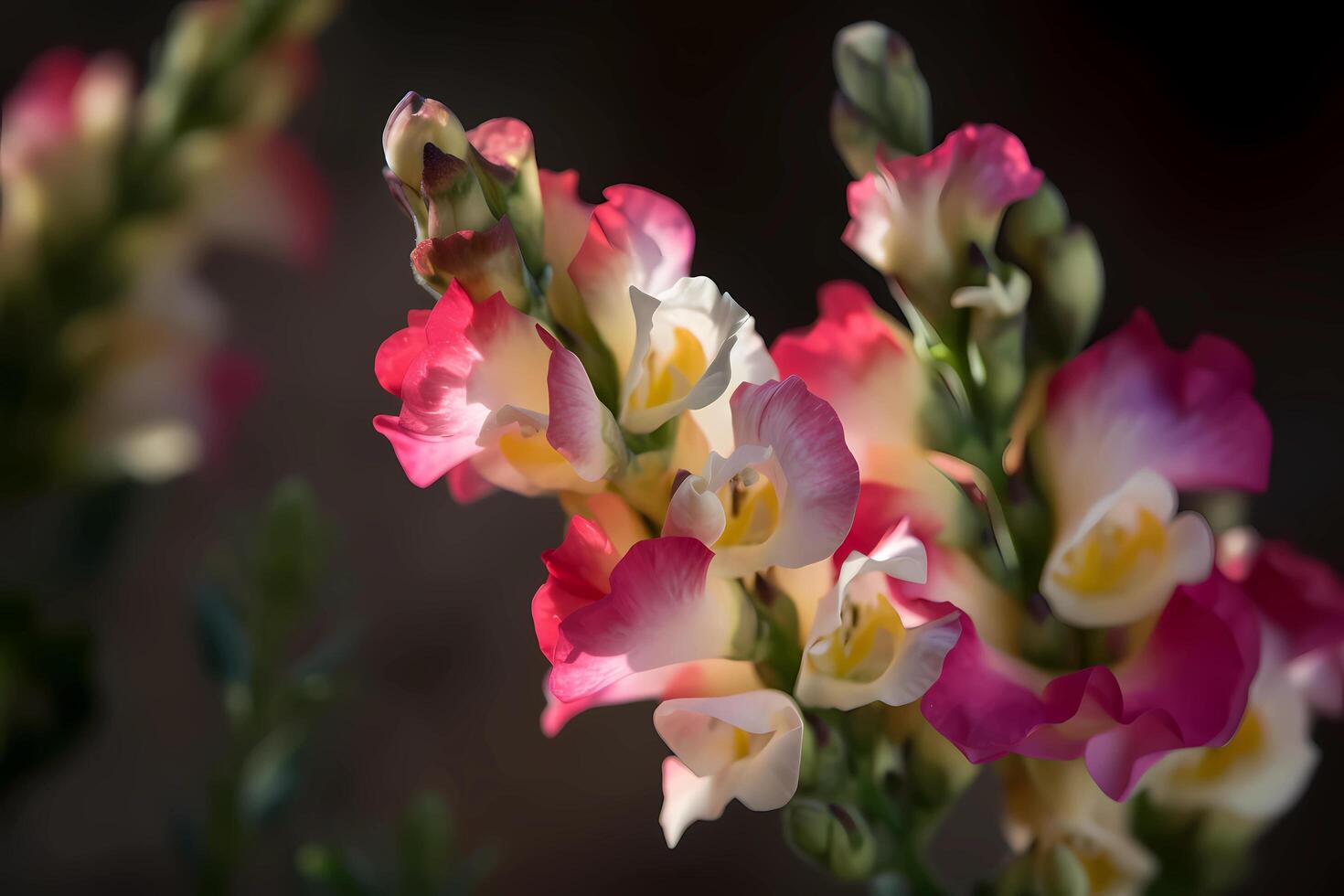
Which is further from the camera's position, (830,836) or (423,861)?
(423,861)

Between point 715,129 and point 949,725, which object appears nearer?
point 949,725

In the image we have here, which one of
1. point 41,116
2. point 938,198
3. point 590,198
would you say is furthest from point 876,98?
point 590,198

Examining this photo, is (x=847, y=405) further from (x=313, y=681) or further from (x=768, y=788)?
(x=313, y=681)

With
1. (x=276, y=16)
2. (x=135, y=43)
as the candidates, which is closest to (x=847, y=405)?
(x=276, y=16)

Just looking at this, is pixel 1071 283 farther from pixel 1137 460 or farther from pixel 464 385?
pixel 464 385

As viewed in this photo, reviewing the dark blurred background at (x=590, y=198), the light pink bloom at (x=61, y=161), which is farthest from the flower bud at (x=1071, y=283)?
the dark blurred background at (x=590, y=198)

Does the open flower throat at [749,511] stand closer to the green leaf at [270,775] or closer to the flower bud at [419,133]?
the flower bud at [419,133]

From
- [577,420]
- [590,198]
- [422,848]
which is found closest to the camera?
[577,420]

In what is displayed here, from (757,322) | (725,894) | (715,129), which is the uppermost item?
(715,129)
